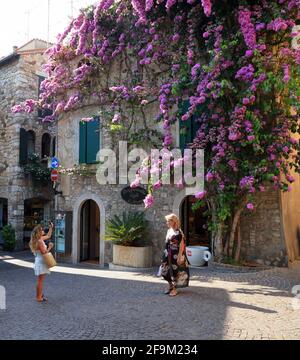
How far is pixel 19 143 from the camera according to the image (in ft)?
58.3

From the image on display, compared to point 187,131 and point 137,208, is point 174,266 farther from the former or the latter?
point 137,208

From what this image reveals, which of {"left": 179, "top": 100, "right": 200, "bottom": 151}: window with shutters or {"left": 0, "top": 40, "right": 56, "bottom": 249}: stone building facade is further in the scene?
{"left": 0, "top": 40, "right": 56, "bottom": 249}: stone building facade

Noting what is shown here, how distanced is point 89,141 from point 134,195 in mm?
2714

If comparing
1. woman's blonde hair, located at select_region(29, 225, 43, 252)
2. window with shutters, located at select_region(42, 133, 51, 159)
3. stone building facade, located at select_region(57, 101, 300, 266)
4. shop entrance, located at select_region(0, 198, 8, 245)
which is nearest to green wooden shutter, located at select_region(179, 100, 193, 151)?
stone building facade, located at select_region(57, 101, 300, 266)

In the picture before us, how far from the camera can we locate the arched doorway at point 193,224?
1127 cm

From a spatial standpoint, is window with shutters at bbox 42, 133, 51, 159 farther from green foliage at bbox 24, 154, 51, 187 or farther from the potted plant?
the potted plant

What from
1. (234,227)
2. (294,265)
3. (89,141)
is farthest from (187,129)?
(294,265)

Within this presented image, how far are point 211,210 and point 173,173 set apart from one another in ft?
4.59

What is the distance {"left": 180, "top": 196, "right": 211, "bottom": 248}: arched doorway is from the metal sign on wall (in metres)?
1.28

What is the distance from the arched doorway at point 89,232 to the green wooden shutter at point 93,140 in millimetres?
1736

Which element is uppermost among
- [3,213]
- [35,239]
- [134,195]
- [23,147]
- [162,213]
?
[23,147]

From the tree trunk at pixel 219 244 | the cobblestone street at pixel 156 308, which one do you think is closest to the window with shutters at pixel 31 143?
the cobblestone street at pixel 156 308

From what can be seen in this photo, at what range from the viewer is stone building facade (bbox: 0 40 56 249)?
17797mm

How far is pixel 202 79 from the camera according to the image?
9.09 meters
